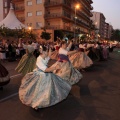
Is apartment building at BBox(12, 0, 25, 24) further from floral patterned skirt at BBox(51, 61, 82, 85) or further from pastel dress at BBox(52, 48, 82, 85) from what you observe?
floral patterned skirt at BBox(51, 61, 82, 85)

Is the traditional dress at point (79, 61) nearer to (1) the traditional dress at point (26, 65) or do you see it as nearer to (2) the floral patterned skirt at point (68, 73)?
(1) the traditional dress at point (26, 65)

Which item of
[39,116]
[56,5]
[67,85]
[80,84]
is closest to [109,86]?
[80,84]

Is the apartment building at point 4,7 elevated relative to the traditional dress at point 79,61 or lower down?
elevated

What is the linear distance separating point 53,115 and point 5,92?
2.86 metres

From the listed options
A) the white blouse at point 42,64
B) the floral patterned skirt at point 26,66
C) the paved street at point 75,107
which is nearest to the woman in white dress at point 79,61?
the floral patterned skirt at point 26,66

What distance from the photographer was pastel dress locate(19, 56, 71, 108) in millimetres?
5578

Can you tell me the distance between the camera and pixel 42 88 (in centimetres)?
569

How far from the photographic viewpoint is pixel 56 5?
178 ft

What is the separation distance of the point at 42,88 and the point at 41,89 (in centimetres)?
4

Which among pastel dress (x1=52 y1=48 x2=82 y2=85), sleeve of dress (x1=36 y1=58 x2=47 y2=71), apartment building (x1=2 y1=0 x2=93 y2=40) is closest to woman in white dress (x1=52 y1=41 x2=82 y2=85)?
pastel dress (x1=52 y1=48 x2=82 y2=85)

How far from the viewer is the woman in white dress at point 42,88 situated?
5.59 meters

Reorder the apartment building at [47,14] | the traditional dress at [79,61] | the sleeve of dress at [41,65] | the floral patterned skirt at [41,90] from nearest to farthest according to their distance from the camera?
the floral patterned skirt at [41,90], the sleeve of dress at [41,65], the traditional dress at [79,61], the apartment building at [47,14]

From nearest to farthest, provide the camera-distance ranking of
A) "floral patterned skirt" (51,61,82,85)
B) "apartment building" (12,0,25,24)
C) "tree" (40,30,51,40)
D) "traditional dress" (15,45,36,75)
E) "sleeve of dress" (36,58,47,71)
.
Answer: "sleeve of dress" (36,58,47,71) < "floral patterned skirt" (51,61,82,85) < "traditional dress" (15,45,36,75) < "tree" (40,30,51,40) < "apartment building" (12,0,25,24)

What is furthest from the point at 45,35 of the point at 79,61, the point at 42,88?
the point at 42,88
